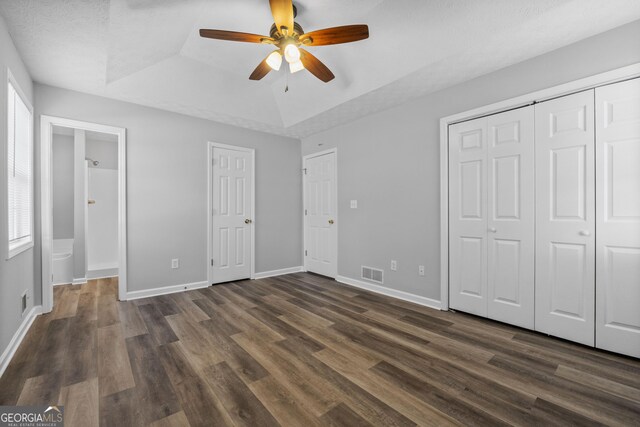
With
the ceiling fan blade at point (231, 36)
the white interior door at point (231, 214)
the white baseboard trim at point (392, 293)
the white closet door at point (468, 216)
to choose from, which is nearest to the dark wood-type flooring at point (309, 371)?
the white baseboard trim at point (392, 293)

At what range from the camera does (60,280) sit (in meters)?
4.08

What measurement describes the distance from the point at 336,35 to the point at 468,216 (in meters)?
2.22

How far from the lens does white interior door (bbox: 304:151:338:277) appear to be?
14.6ft

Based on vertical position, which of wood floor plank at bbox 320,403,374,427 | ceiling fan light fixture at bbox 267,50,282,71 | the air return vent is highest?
ceiling fan light fixture at bbox 267,50,282,71

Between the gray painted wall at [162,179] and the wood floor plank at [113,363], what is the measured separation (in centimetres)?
119

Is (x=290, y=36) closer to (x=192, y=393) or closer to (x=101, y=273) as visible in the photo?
(x=192, y=393)

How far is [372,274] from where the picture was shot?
383 cm

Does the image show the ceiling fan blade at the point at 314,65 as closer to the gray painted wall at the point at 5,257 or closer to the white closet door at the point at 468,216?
the white closet door at the point at 468,216

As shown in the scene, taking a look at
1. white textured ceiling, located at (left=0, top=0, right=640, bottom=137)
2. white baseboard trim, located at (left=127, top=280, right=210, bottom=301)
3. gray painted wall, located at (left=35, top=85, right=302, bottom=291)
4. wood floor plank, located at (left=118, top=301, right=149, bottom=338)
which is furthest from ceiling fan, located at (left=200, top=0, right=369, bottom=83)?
white baseboard trim, located at (left=127, top=280, right=210, bottom=301)

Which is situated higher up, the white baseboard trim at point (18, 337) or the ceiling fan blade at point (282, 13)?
the ceiling fan blade at point (282, 13)

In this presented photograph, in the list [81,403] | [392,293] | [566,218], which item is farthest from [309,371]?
[566,218]

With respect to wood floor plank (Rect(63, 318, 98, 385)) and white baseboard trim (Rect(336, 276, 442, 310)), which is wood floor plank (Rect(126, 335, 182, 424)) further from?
white baseboard trim (Rect(336, 276, 442, 310))

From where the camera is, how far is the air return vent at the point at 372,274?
372 centimetres

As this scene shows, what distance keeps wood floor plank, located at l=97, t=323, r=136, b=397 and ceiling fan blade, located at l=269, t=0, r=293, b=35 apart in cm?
278
